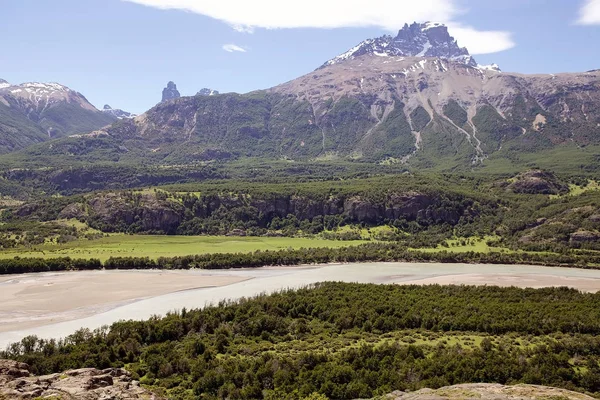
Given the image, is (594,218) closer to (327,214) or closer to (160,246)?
(327,214)

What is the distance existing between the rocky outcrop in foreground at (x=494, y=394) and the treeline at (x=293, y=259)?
9508 cm

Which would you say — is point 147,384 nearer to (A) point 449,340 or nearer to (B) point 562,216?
(A) point 449,340

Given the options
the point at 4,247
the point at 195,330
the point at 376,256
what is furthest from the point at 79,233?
the point at 195,330

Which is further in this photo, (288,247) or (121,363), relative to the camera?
(288,247)

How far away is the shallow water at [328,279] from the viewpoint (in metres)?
73.8

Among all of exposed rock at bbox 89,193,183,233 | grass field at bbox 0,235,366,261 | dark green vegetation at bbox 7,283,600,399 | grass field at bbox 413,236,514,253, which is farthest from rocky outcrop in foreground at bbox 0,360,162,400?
exposed rock at bbox 89,193,183,233

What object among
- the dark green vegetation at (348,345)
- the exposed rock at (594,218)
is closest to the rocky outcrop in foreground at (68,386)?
the dark green vegetation at (348,345)

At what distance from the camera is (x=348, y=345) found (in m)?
57.2

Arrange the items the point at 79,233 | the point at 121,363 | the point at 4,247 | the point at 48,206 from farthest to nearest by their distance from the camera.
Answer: the point at 48,206 < the point at 79,233 < the point at 4,247 < the point at 121,363

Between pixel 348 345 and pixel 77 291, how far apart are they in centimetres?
5863

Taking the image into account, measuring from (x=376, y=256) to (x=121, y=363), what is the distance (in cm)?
9390

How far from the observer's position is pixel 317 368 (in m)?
46.1

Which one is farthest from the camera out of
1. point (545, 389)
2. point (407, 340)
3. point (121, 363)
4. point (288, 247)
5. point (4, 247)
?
point (288, 247)

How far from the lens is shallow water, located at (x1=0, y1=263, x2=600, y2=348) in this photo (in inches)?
2906
